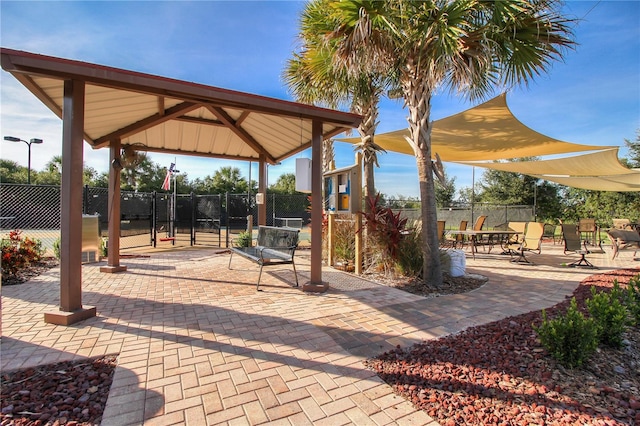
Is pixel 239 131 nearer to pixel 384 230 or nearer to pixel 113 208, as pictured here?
pixel 113 208

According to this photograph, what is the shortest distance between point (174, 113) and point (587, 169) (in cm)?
1286

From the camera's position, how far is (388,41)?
5117mm

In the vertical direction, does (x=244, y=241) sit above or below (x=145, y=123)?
below

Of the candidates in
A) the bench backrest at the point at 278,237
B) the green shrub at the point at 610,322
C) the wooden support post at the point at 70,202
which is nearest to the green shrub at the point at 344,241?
the bench backrest at the point at 278,237

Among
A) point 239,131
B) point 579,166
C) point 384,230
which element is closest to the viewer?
point 384,230

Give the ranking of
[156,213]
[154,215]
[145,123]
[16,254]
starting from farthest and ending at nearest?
[156,213], [154,215], [145,123], [16,254]

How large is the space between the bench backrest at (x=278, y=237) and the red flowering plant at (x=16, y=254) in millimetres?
4299

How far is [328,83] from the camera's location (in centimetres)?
693

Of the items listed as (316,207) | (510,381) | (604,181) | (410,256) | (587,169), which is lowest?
(510,381)

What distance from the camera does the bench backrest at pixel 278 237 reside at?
5203mm

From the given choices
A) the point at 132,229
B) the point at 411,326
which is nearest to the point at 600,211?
the point at 411,326

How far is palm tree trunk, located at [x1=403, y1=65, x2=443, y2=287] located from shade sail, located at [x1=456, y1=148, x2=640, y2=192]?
6.75 metres

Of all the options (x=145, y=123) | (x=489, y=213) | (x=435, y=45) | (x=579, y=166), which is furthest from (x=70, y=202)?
(x=489, y=213)

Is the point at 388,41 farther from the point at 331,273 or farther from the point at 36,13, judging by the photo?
the point at 36,13
